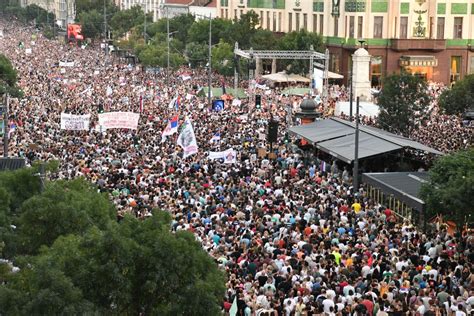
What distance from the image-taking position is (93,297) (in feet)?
55.7

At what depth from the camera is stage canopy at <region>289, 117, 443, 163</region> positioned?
38.7 meters

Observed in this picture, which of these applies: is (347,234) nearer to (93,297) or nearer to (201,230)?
(201,230)

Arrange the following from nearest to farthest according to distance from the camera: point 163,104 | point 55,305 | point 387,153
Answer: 1. point 55,305
2. point 387,153
3. point 163,104

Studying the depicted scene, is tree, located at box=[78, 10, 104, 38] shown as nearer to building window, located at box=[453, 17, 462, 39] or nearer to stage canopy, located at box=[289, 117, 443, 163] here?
building window, located at box=[453, 17, 462, 39]

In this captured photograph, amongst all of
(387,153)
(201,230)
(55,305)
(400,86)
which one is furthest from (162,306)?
(400,86)

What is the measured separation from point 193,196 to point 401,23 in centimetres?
5010

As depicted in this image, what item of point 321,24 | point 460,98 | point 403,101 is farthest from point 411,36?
point 403,101

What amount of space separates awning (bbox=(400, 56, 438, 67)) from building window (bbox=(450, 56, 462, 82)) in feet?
7.28

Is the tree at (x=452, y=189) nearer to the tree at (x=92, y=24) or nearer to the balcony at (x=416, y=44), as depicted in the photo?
the balcony at (x=416, y=44)

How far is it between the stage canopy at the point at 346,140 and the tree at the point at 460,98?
23.3ft

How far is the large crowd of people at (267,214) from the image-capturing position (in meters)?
22.7

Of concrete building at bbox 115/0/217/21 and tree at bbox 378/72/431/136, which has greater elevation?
concrete building at bbox 115/0/217/21

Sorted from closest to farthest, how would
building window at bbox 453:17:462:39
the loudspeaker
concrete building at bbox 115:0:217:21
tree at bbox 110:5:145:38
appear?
the loudspeaker, building window at bbox 453:17:462:39, concrete building at bbox 115:0:217:21, tree at bbox 110:5:145:38

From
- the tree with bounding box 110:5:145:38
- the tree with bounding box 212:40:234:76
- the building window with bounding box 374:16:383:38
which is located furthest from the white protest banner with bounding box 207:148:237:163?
the tree with bounding box 110:5:145:38
